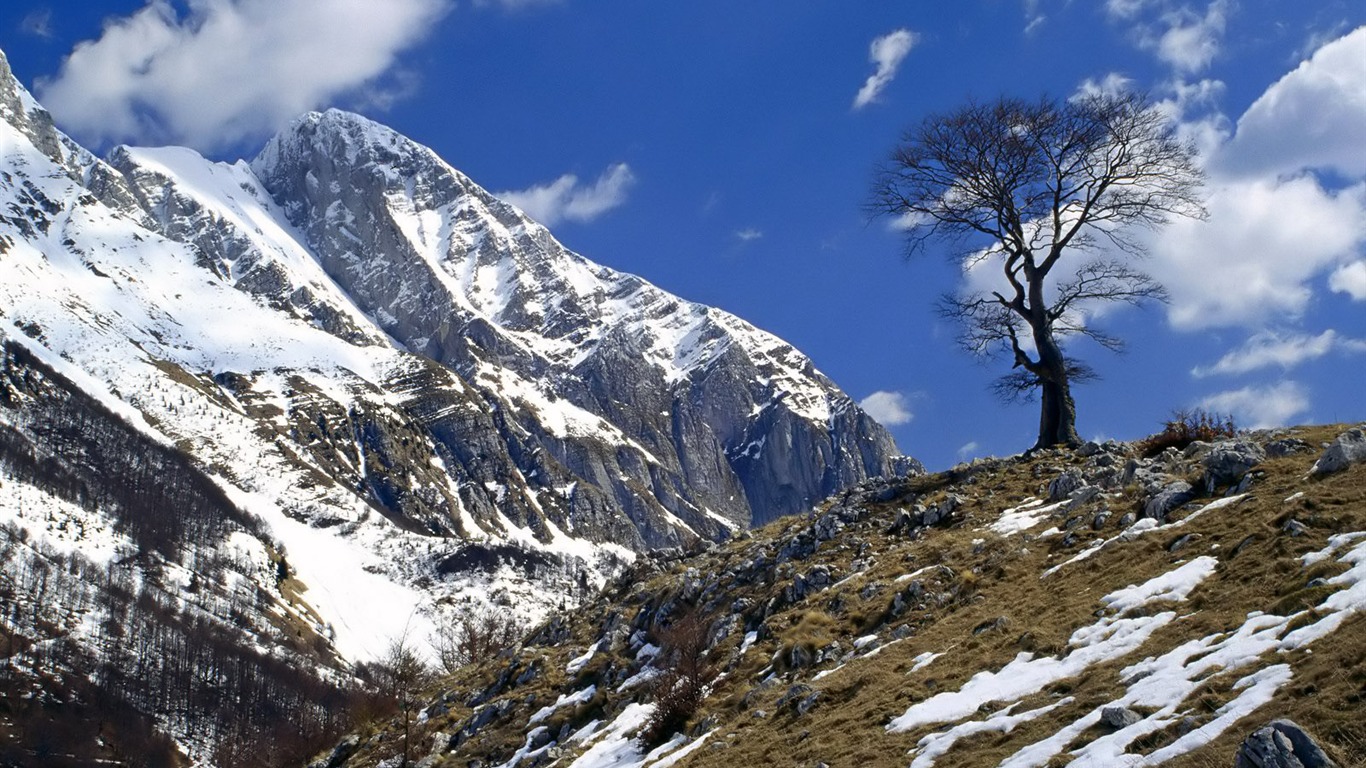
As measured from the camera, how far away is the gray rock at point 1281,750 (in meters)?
10.1

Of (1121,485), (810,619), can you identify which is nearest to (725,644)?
(810,619)

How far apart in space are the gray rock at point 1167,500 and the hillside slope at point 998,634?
6 centimetres

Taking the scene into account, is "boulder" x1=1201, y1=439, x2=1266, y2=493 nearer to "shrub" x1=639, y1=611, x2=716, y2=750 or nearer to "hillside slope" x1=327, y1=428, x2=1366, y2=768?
"hillside slope" x1=327, y1=428, x2=1366, y2=768

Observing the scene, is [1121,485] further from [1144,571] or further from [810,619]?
[810,619]

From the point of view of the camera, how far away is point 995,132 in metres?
33.6

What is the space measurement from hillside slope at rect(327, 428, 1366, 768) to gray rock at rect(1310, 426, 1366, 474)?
0.43 metres

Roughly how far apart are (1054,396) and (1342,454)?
554 inches

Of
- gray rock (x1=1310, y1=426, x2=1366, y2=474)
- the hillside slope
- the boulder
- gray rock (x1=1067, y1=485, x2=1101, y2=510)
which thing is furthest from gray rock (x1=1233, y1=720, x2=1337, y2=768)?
gray rock (x1=1067, y1=485, x2=1101, y2=510)

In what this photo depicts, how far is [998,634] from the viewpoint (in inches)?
751

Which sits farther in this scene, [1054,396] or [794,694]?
[1054,396]

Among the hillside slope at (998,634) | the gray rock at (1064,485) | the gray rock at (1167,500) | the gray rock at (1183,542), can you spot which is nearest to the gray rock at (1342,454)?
the hillside slope at (998,634)

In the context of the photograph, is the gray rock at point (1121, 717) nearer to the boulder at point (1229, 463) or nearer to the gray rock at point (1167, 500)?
the gray rock at point (1167, 500)

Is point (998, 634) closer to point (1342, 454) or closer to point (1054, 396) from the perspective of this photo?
point (1342, 454)

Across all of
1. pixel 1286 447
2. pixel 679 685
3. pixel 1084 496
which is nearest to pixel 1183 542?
pixel 1084 496
